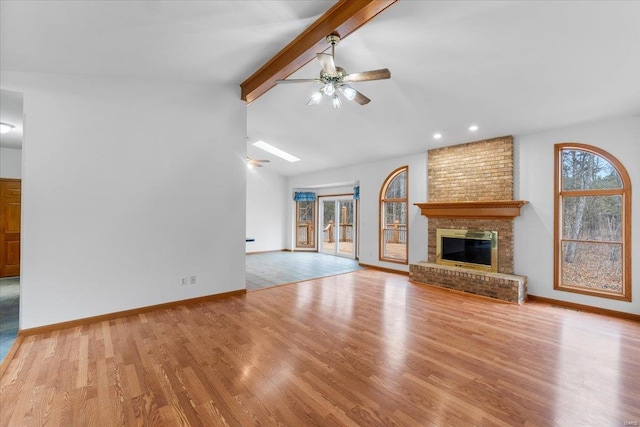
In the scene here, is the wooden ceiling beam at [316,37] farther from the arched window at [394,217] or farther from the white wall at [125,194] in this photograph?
the arched window at [394,217]

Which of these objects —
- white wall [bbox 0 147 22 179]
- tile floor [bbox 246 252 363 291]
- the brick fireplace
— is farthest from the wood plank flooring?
white wall [bbox 0 147 22 179]

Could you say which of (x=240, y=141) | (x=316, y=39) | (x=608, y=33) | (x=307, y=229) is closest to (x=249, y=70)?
(x=240, y=141)

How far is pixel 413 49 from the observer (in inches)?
127

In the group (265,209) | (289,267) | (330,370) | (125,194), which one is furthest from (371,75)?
(265,209)

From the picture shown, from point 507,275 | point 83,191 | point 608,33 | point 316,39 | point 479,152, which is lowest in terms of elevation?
point 507,275

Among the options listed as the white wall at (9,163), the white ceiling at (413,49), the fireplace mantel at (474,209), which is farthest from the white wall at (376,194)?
the white wall at (9,163)

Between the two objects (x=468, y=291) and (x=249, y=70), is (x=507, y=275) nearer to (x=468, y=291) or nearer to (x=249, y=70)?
(x=468, y=291)

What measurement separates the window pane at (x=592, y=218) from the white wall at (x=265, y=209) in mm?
7834

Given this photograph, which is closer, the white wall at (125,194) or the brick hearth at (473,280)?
the white wall at (125,194)

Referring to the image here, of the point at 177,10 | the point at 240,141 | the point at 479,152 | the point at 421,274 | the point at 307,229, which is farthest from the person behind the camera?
the point at 307,229

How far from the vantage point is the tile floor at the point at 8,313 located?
3.05 metres

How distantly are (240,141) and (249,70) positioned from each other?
113cm

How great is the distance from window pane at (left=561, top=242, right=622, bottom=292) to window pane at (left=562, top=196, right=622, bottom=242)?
0.14 m

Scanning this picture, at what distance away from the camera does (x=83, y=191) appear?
350 cm
